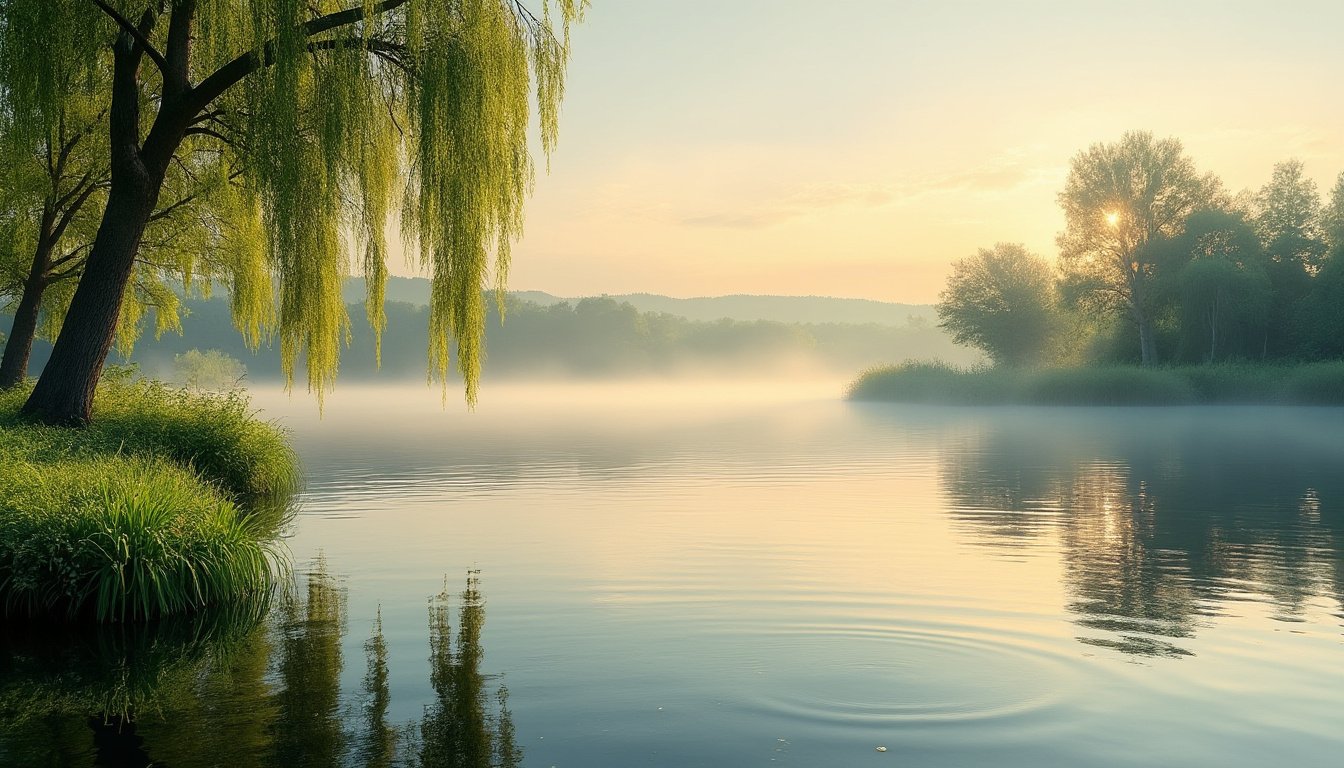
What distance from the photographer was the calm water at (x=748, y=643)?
204 inches

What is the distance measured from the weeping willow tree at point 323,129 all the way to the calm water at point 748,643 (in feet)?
10.2

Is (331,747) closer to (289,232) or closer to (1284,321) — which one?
(289,232)

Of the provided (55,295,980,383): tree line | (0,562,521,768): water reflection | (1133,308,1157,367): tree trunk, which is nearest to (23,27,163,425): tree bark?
(0,562,521,768): water reflection

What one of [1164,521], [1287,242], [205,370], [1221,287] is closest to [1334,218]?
[1287,242]

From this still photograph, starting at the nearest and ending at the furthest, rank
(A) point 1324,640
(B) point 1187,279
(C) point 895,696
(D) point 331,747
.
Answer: (D) point 331,747
(C) point 895,696
(A) point 1324,640
(B) point 1187,279

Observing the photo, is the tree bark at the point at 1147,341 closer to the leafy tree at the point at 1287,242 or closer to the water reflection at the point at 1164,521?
the leafy tree at the point at 1287,242

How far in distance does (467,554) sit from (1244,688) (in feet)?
23.6

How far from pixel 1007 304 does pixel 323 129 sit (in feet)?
156

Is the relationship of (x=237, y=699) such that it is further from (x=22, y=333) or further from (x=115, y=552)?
(x=22, y=333)

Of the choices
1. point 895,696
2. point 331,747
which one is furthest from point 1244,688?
point 331,747

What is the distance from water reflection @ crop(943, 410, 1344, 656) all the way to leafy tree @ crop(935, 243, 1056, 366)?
26.7 m

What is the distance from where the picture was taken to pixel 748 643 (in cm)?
714

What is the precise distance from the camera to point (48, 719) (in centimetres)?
550

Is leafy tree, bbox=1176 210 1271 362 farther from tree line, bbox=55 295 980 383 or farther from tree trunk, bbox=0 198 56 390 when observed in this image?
tree line, bbox=55 295 980 383
